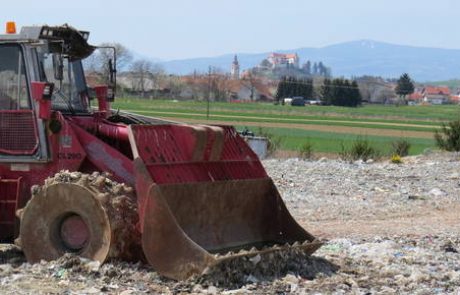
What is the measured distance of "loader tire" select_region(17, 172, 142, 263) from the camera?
7938 mm

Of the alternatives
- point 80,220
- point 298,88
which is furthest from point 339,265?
point 298,88

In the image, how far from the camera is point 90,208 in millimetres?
8008

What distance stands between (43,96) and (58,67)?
1.32ft

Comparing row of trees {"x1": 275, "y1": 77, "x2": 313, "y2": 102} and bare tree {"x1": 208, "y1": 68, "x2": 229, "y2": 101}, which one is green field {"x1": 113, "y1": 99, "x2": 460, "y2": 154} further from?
bare tree {"x1": 208, "y1": 68, "x2": 229, "y2": 101}

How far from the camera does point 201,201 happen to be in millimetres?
8578

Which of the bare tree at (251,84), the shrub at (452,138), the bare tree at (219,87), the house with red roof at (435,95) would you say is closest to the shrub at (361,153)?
the shrub at (452,138)

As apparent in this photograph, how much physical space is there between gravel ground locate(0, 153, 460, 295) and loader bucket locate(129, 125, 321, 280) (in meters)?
0.26

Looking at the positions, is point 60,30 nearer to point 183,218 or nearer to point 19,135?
point 19,135

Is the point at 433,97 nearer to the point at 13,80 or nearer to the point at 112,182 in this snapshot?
the point at 13,80

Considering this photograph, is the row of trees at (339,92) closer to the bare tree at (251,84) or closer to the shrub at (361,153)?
the bare tree at (251,84)

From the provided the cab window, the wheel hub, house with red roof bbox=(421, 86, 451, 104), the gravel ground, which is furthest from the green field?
house with red roof bbox=(421, 86, 451, 104)

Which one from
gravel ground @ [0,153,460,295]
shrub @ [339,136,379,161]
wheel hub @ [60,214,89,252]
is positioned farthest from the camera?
shrub @ [339,136,379,161]

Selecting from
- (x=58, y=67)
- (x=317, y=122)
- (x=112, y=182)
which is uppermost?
(x=58, y=67)

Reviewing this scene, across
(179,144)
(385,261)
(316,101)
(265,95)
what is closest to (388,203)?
(385,261)
